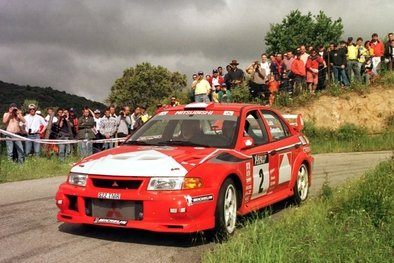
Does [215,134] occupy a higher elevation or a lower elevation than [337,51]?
lower

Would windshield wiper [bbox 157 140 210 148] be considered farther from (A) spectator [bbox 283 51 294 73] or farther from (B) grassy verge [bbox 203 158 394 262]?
(A) spectator [bbox 283 51 294 73]

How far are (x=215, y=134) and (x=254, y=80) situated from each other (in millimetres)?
14610

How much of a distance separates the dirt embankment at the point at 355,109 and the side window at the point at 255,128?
17834mm

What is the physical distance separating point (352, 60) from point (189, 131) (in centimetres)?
1665

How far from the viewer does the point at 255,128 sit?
8180mm

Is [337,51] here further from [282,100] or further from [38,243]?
[38,243]

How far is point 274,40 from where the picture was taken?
5966 centimetres

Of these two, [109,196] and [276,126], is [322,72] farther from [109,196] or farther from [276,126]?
[109,196]

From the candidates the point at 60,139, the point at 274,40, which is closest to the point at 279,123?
the point at 60,139

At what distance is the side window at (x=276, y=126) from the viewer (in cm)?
865

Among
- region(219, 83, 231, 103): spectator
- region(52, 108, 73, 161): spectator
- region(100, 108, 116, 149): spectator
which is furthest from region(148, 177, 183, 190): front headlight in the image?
region(219, 83, 231, 103): spectator

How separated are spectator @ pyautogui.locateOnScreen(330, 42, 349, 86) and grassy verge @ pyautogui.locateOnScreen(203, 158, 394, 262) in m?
14.7

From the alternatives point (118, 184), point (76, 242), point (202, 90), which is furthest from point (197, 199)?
point (202, 90)

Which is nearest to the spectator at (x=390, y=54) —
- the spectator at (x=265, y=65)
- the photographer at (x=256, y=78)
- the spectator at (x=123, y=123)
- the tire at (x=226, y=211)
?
the spectator at (x=265, y=65)
